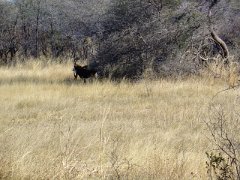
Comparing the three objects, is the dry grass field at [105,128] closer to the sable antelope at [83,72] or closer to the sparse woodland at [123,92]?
the sparse woodland at [123,92]

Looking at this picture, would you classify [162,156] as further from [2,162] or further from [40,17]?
[40,17]

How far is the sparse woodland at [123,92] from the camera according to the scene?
5.32m

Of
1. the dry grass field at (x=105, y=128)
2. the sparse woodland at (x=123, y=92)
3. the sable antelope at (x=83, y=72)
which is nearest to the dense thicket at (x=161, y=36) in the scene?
the sparse woodland at (x=123, y=92)

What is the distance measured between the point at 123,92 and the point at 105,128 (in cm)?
443

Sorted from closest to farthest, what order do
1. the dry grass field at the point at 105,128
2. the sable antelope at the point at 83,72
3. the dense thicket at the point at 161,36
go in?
1. the dry grass field at the point at 105,128
2. the dense thicket at the point at 161,36
3. the sable antelope at the point at 83,72

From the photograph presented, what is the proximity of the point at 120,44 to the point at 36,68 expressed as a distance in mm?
5272

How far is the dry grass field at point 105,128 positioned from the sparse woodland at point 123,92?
0.02 meters

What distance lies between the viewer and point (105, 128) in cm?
769

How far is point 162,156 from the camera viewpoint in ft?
18.9

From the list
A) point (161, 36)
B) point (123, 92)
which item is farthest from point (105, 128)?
point (161, 36)

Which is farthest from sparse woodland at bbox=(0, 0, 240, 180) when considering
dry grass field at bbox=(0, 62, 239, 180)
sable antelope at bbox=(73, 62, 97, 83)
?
sable antelope at bbox=(73, 62, 97, 83)

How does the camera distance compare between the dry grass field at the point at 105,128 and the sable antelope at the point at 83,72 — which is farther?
the sable antelope at the point at 83,72

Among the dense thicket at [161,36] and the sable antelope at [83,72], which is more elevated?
the dense thicket at [161,36]

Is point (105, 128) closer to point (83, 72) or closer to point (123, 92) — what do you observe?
point (123, 92)
